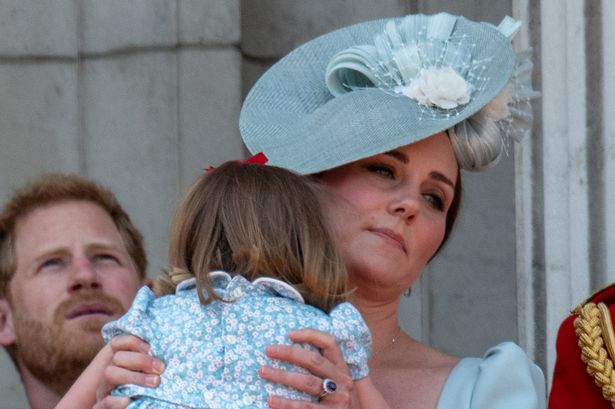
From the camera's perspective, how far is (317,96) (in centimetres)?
362

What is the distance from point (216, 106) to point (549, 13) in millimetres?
794

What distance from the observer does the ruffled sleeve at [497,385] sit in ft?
11.2

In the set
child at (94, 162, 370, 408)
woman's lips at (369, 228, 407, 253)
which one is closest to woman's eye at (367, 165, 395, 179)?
woman's lips at (369, 228, 407, 253)

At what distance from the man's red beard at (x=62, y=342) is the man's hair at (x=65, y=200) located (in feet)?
0.70

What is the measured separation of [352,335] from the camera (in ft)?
9.92

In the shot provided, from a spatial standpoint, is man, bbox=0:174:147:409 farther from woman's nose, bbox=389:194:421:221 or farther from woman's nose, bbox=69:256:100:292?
woman's nose, bbox=389:194:421:221

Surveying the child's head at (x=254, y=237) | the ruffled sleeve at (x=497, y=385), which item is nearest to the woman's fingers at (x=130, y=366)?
the child's head at (x=254, y=237)

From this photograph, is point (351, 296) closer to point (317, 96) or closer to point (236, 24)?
point (317, 96)

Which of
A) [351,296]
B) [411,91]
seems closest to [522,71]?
[411,91]

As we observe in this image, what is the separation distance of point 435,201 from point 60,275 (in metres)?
0.77

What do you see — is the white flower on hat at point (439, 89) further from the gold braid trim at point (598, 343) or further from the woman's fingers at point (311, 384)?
the woman's fingers at point (311, 384)

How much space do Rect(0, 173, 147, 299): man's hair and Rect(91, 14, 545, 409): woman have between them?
1.65 feet

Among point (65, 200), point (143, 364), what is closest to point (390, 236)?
point (143, 364)

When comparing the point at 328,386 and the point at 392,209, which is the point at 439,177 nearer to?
the point at 392,209
